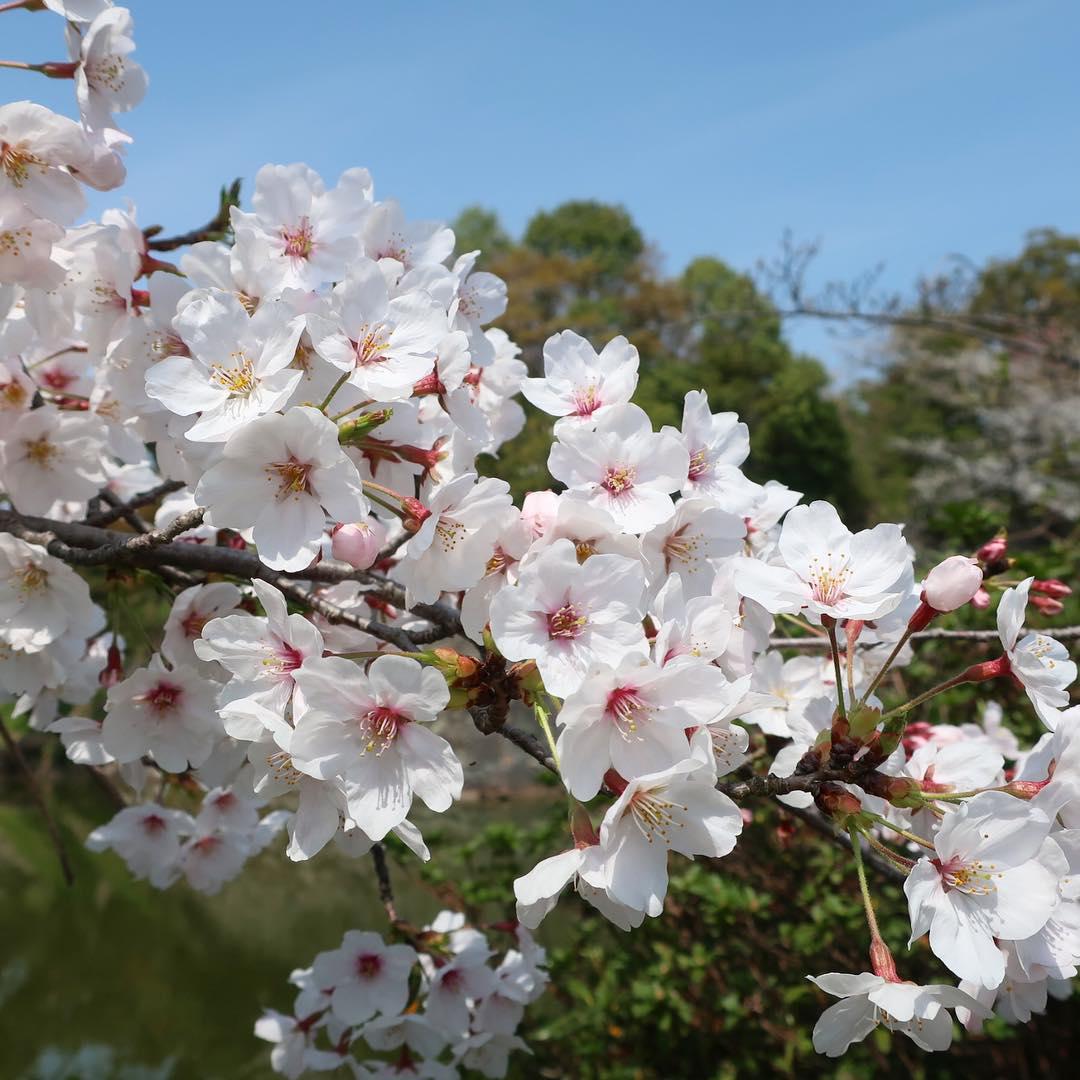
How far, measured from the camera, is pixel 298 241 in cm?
139

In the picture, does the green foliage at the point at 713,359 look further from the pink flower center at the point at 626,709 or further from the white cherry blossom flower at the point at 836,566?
the pink flower center at the point at 626,709

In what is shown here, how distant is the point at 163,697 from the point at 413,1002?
0.96 m

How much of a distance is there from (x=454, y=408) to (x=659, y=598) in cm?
49

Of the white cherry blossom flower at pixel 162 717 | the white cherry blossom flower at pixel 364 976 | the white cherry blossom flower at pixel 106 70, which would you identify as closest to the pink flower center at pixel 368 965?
the white cherry blossom flower at pixel 364 976

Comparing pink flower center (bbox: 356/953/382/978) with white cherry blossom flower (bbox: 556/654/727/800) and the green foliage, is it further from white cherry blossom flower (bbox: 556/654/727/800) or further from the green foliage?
the green foliage

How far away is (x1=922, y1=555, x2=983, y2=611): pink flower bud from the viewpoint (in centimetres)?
111

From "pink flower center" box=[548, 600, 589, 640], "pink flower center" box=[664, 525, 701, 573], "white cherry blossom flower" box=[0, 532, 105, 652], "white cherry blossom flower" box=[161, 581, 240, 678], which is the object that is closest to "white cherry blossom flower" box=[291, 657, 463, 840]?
"pink flower center" box=[548, 600, 589, 640]

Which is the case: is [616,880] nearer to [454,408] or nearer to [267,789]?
[267,789]

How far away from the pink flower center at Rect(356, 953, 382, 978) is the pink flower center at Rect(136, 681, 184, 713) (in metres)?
0.89

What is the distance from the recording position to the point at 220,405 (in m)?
1.07

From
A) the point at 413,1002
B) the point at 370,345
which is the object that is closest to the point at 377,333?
the point at 370,345

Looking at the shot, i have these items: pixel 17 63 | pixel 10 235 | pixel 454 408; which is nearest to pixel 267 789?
pixel 454 408

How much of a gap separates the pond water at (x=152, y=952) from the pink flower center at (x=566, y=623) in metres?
2.85

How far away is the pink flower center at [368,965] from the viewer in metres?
2.10
